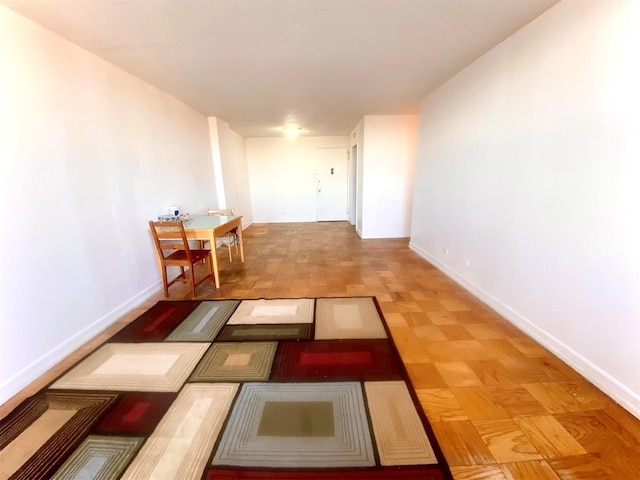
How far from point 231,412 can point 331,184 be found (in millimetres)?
6782

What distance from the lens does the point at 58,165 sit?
2070 mm

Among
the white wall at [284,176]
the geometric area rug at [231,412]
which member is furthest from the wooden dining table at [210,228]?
the white wall at [284,176]

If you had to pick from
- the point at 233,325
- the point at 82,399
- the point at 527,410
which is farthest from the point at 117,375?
the point at 527,410

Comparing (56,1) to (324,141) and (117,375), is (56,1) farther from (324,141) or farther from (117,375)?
(324,141)

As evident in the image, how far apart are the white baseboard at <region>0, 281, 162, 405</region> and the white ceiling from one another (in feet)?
7.59

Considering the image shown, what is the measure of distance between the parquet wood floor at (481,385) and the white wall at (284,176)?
14.8 feet

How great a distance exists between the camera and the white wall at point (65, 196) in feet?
5.73

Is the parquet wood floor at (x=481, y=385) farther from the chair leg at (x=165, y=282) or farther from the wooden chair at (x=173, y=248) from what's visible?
the wooden chair at (x=173, y=248)

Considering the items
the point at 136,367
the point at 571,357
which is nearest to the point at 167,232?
the point at 136,367

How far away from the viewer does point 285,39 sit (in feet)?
7.14

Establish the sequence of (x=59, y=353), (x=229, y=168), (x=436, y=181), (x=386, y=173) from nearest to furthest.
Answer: (x=59, y=353) < (x=436, y=181) < (x=386, y=173) < (x=229, y=168)

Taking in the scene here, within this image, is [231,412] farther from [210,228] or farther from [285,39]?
[285,39]

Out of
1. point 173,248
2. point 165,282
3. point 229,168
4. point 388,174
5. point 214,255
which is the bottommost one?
point 165,282

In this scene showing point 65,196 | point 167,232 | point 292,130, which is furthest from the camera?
point 292,130
